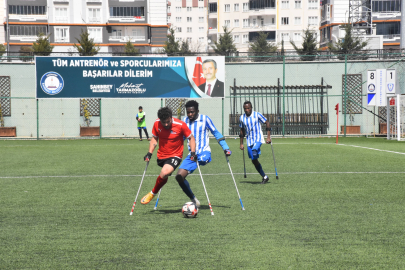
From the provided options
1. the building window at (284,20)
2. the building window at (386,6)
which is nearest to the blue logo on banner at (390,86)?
the building window at (386,6)

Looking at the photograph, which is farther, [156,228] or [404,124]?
[404,124]

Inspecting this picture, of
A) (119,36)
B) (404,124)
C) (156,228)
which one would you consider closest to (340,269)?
(156,228)

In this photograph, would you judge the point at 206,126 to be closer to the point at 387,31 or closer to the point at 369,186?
the point at 369,186

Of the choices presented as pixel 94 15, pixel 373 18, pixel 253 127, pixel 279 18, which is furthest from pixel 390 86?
pixel 279 18

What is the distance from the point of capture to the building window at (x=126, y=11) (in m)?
63.2

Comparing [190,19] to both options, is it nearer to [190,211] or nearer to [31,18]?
[31,18]

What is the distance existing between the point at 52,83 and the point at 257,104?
12.6 m

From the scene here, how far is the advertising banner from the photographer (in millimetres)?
27719

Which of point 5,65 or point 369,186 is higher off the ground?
point 5,65

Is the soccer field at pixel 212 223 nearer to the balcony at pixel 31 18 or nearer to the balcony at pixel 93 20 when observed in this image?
the balcony at pixel 93 20

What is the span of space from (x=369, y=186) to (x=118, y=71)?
20387mm

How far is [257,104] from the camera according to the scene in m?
31.3

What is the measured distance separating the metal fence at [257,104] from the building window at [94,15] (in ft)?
110

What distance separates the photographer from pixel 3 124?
30141 mm
